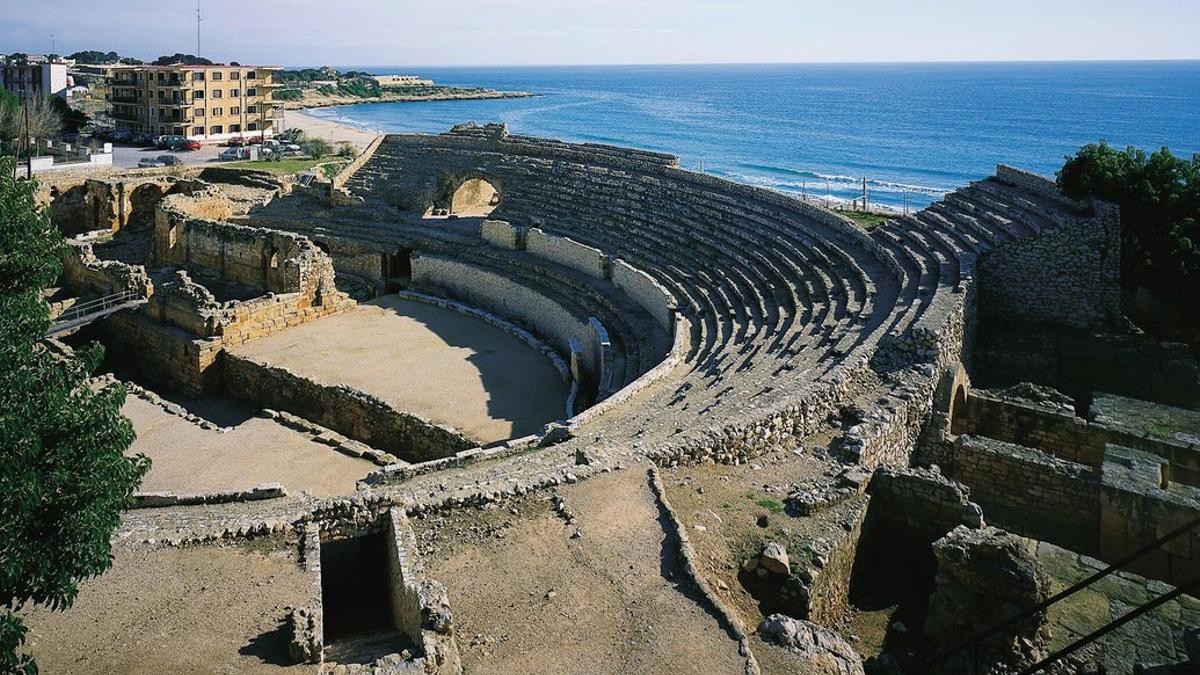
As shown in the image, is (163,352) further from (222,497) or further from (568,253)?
(222,497)

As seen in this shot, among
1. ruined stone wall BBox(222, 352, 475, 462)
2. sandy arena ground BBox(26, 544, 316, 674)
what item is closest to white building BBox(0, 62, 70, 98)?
ruined stone wall BBox(222, 352, 475, 462)

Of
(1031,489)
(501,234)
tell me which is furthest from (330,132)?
(1031,489)

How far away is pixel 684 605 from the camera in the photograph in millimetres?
8531

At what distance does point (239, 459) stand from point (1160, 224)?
20.5 metres

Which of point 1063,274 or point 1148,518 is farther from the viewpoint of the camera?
point 1063,274

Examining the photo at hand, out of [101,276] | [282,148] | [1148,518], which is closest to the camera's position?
[1148,518]

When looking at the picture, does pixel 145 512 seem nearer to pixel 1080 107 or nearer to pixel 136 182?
pixel 136 182

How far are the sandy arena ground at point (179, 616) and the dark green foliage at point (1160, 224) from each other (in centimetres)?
1938

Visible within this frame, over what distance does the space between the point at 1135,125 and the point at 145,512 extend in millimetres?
95554

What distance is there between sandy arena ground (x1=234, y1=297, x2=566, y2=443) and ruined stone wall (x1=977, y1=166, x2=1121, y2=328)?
412 inches

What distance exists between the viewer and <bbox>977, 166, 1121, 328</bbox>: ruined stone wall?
20.0 m

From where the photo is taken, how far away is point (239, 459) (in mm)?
16422

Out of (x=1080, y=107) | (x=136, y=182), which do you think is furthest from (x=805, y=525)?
(x=1080, y=107)

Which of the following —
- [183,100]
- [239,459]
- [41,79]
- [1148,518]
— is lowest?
[239,459]
